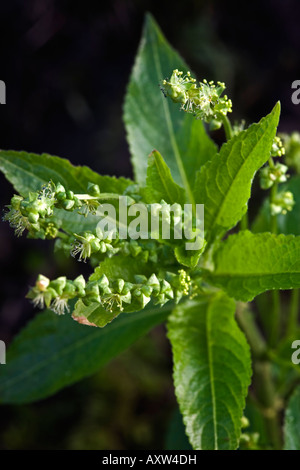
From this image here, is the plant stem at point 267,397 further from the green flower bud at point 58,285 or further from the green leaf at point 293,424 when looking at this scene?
the green flower bud at point 58,285

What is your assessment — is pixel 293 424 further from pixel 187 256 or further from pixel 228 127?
pixel 228 127

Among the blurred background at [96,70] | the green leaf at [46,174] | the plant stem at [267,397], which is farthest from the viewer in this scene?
the blurred background at [96,70]

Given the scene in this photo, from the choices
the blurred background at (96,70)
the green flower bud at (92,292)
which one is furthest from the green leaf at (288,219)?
the blurred background at (96,70)

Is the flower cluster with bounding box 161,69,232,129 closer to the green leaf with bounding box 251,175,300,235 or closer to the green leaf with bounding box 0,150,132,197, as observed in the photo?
the green leaf with bounding box 0,150,132,197

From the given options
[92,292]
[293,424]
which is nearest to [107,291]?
[92,292]

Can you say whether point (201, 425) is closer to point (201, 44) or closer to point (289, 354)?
point (289, 354)
